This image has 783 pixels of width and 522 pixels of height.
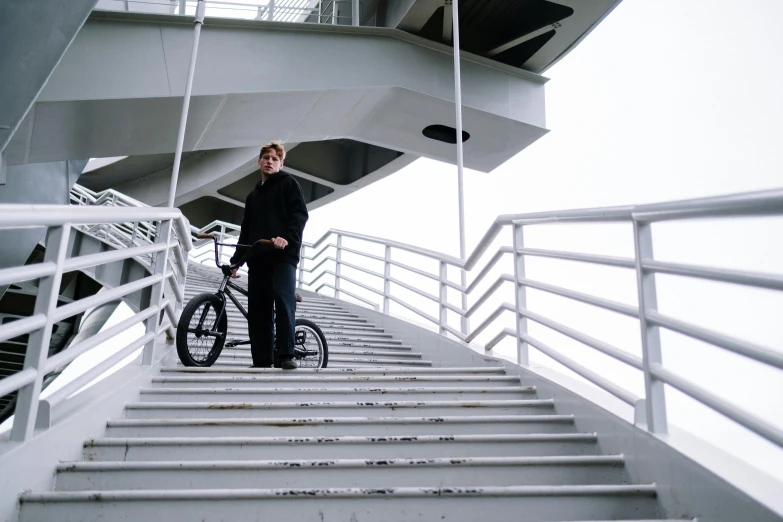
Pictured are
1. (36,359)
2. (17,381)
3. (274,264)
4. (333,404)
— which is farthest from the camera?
(274,264)

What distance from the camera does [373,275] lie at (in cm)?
734

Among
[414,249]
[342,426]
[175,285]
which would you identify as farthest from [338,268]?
[342,426]

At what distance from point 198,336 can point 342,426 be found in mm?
1797

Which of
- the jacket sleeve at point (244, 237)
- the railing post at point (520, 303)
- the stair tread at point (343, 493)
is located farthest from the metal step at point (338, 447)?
the jacket sleeve at point (244, 237)

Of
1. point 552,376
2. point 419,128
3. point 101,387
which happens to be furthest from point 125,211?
point 419,128

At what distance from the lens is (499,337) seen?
4.41 metres

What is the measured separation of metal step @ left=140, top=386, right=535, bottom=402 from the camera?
358cm

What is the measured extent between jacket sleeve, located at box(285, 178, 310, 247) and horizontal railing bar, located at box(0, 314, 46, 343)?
2.29m

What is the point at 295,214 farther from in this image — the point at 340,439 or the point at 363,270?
the point at 363,270

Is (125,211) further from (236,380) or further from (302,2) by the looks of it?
(302,2)

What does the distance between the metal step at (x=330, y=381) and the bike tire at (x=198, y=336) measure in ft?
1.03

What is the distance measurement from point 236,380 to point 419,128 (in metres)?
10.1

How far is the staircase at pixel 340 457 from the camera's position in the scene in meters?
2.28

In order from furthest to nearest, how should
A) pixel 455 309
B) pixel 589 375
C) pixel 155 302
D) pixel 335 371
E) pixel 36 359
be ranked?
pixel 455 309
pixel 335 371
pixel 155 302
pixel 589 375
pixel 36 359
